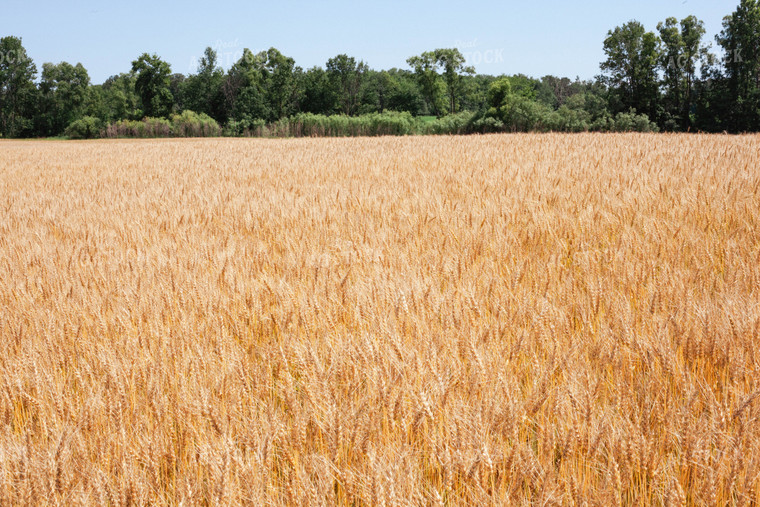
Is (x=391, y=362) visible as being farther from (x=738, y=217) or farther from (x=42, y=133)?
(x=42, y=133)

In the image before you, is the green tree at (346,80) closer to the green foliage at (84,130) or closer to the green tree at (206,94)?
the green tree at (206,94)

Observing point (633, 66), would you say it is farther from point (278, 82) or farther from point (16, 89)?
point (16, 89)

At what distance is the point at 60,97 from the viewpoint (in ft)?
241

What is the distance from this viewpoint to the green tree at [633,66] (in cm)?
4881

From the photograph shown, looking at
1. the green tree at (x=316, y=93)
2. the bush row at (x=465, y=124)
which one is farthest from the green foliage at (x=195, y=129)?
the green tree at (x=316, y=93)

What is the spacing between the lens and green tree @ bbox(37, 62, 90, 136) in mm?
70875

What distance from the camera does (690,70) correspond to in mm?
51188

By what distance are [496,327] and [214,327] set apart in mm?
1114

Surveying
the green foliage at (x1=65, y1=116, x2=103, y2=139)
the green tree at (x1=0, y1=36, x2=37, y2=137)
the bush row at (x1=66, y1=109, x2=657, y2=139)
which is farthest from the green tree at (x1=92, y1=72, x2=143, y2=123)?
the bush row at (x1=66, y1=109, x2=657, y2=139)

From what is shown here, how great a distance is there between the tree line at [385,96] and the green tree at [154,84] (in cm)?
14

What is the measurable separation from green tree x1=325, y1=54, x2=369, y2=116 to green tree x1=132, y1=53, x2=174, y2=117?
24676 mm

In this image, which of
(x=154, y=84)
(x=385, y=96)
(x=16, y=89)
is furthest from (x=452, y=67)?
(x=16, y=89)

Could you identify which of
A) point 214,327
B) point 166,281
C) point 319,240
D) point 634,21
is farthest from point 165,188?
point 634,21

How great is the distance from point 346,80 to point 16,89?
1871 inches
